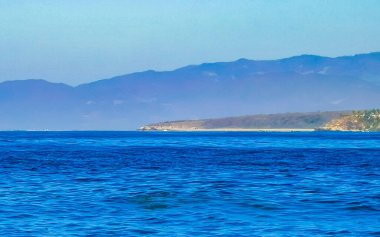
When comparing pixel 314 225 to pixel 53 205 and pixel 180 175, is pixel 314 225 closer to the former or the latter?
pixel 53 205

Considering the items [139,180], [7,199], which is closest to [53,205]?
[7,199]

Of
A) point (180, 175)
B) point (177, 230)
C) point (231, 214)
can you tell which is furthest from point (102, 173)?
point (177, 230)

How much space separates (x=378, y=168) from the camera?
76062mm

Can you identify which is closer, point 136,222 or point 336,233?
point 336,233

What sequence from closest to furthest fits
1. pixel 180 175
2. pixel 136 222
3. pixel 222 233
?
1. pixel 222 233
2. pixel 136 222
3. pixel 180 175

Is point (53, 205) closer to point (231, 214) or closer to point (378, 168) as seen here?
point (231, 214)

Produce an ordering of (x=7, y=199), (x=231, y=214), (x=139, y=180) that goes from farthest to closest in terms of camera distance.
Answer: (x=139, y=180)
(x=7, y=199)
(x=231, y=214)

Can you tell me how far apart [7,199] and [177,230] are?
13340 millimetres

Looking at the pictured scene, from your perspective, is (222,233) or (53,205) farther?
(53,205)

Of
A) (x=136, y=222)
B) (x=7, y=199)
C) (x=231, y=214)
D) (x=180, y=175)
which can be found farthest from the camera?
(x=180, y=175)

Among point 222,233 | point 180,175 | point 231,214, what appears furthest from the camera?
point 180,175

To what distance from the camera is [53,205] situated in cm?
4447

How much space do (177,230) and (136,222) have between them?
2709 millimetres

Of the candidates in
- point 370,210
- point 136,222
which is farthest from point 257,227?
point 370,210
